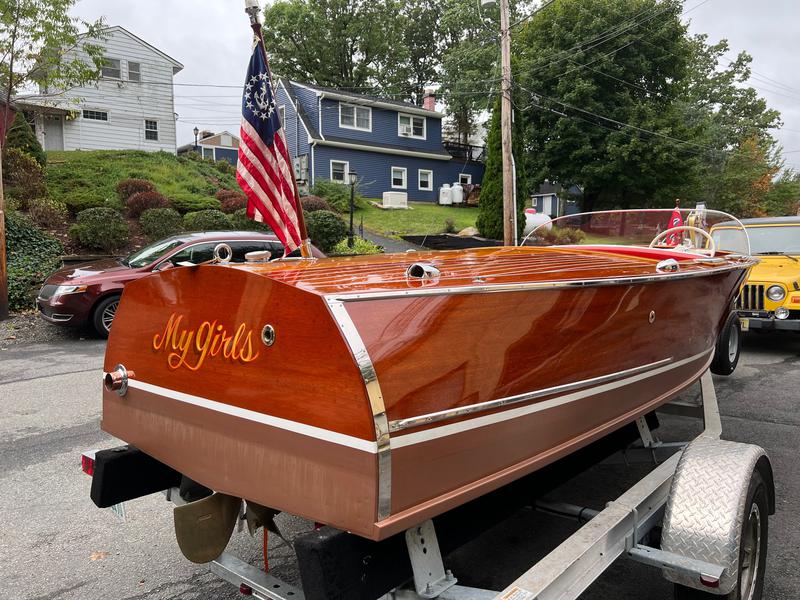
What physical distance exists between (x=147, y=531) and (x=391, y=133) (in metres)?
28.0

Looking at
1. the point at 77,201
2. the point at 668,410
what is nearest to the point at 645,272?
the point at 668,410

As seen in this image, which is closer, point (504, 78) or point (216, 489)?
point (216, 489)

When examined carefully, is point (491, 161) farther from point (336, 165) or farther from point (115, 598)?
point (115, 598)

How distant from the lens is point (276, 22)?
40.0 metres

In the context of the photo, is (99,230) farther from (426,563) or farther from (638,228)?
(426,563)

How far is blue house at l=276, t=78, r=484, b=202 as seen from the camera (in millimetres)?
27500

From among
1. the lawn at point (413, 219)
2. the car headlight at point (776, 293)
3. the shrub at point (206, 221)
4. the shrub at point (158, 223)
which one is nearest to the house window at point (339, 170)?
the lawn at point (413, 219)

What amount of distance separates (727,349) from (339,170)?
78.0 feet

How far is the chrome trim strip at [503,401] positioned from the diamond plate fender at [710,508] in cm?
46

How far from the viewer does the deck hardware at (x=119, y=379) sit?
2.50 meters

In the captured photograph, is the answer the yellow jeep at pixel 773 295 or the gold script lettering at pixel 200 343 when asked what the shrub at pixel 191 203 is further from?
the gold script lettering at pixel 200 343

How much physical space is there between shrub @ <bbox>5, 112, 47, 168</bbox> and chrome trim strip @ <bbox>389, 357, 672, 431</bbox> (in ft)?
61.4

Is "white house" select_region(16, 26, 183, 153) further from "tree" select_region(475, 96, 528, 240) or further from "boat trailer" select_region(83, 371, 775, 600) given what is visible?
"boat trailer" select_region(83, 371, 775, 600)

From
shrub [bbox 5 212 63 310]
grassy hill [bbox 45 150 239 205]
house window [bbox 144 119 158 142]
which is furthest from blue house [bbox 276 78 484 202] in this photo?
shrub [bbox 5 212 63 310]
